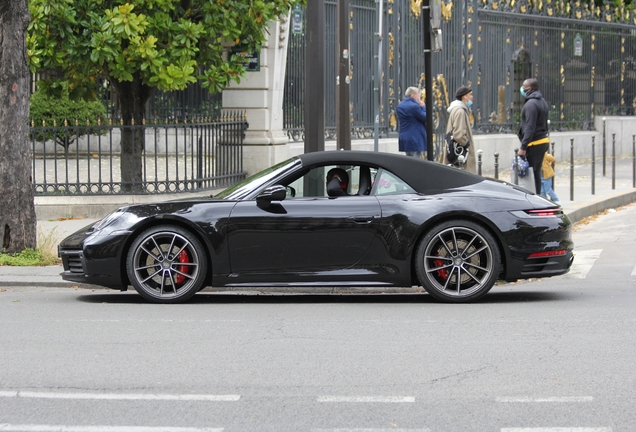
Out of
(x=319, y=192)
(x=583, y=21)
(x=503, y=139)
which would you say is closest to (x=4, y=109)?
(x=319, y=192)

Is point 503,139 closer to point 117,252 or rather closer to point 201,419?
point 117,252

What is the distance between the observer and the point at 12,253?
1133 centimetres

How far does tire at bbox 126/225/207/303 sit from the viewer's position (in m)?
8.65

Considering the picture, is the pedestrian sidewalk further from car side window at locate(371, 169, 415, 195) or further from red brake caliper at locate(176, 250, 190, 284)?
car side window at locate(371, 169, 415, 195)

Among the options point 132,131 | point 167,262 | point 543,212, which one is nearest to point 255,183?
point 167,262

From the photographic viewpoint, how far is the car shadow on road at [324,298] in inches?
356

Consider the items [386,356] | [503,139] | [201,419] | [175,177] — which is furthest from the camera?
[503,139]

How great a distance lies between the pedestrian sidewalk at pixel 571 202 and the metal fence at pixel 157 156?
0.76 metres

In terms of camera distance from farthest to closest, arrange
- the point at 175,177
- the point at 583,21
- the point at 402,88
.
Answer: the point at 583,21
the point at 402,88
the point at 175,177

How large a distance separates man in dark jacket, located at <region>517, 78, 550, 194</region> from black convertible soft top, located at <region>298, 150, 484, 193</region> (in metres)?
6.00

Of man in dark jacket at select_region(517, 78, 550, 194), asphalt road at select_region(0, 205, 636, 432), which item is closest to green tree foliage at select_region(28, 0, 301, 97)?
man in dark jacket at select_region(517, 78, 550, 194)

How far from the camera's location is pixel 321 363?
6.35 meters

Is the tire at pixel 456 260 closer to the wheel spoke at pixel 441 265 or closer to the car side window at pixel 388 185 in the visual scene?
the wheel spoke at pixel 441 265

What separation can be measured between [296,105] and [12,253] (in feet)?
29.4
